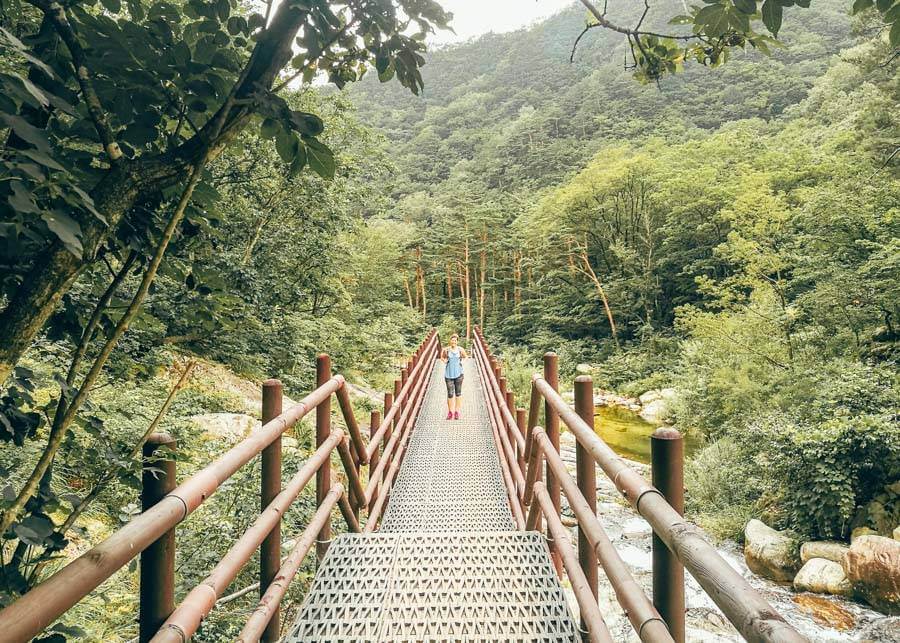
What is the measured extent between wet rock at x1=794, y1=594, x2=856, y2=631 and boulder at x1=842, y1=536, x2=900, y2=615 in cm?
28

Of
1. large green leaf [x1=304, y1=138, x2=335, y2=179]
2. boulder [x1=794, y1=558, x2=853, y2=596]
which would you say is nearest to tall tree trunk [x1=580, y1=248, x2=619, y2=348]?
boulder [x1=794, y1=558, x2=853, y2=596]

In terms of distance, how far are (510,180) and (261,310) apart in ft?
120

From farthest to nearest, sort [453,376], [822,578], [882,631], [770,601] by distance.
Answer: [453,376]
[770,601]
[822,578]
[882,631]

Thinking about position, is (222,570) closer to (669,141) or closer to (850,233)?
(850,233)

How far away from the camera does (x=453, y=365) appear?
711 centimetres

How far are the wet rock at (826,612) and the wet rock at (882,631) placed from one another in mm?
134

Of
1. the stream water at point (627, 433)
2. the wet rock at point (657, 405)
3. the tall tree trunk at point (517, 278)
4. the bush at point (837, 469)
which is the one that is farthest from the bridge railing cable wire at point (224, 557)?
the tall tree trunk at point (517, 278)

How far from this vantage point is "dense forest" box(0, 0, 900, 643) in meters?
0.96

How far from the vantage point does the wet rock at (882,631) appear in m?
4.42

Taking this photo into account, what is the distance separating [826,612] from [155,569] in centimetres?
645

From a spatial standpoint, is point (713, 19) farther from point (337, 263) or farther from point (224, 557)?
point (337, 263)

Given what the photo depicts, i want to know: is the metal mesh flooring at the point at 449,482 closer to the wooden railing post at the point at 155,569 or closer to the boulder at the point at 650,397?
the wooden railing post at the point at 155,569

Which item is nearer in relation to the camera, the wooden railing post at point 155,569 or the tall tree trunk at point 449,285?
the wooden railing post at point 155,569

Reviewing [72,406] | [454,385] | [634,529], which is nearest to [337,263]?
[454,385]
